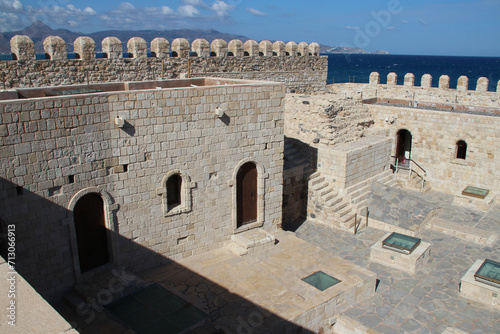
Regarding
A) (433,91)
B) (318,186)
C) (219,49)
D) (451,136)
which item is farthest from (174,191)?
(433,91)

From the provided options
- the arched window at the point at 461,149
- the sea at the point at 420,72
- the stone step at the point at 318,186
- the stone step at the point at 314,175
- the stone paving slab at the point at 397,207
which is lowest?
the stone paving slab at the point at 397,207

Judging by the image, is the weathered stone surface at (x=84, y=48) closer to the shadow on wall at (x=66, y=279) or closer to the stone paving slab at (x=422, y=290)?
the shadow on wall at (x=66, y=279)

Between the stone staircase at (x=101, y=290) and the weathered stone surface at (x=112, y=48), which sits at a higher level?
the weathered stone surface at (x=112, y=48)

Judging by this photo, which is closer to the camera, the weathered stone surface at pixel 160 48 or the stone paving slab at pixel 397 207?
the stone paving slab at pixel 397 207

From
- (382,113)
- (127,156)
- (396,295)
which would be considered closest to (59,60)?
(127,156)

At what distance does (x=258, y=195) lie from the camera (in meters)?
11.8

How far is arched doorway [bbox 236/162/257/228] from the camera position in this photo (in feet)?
37.6

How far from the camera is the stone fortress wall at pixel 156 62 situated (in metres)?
12.2

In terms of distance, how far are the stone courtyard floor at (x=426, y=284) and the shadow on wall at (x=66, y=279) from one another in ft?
7.37

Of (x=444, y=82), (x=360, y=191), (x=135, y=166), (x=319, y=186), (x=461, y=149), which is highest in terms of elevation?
(x=444, y=82)

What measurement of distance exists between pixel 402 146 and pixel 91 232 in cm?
1552

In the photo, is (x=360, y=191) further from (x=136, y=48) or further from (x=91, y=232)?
(x=91, y=232)

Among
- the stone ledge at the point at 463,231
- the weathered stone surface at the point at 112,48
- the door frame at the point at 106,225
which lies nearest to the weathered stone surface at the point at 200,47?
the weathered stone surface at the point at 112,48

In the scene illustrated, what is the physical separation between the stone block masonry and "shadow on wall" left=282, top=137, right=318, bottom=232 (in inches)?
80.9
